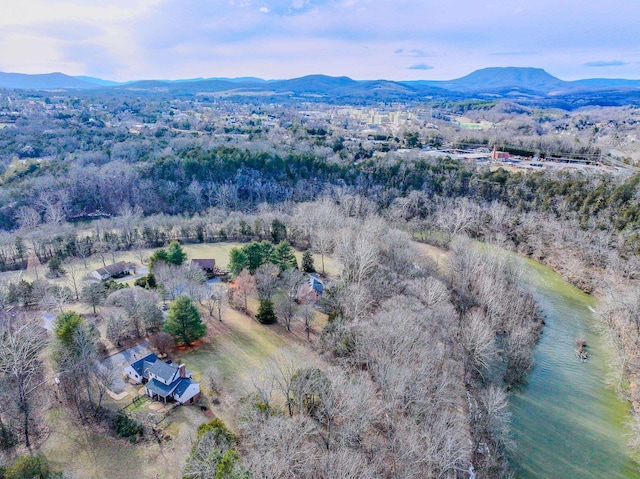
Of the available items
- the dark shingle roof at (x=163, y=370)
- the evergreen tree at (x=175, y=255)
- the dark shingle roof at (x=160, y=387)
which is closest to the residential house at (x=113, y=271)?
the evergreen tree at (x=175, y=255)

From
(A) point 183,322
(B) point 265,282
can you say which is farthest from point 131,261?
(A) point 183,322

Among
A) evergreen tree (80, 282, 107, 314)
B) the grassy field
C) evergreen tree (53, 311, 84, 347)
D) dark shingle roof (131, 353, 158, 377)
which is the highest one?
evergreen tree (53, 311, 84, 347)

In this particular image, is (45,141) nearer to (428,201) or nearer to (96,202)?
(96,202)

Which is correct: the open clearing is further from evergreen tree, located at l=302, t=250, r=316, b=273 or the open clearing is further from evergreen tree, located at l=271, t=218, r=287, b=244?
evergreen tree, located at l=271, t=218, r=287, b=244

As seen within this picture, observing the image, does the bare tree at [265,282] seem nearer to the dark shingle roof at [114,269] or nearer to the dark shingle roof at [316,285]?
the dark shingle roof at [316,285]

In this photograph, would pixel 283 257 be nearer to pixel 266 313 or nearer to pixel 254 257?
pixel 254 257

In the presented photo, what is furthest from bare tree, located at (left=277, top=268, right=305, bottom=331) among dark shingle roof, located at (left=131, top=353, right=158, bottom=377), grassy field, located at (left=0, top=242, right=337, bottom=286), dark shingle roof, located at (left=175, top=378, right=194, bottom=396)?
dark shingle roof, located at (left=131, top=353, right=158, bottom=377)
